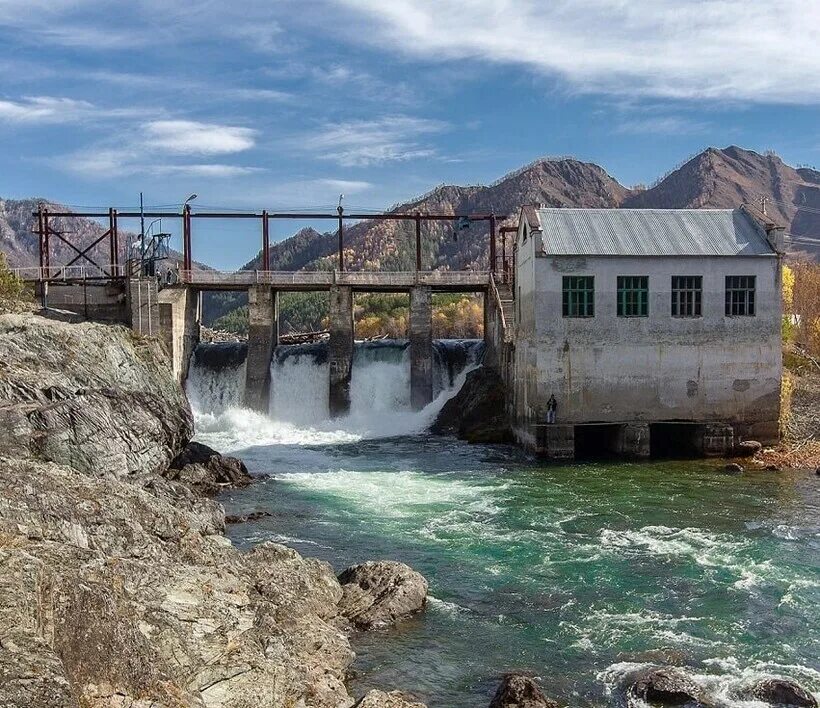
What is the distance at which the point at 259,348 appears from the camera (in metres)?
50.3

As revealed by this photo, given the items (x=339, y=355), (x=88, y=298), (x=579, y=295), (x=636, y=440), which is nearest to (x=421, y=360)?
(x=339, y=355)

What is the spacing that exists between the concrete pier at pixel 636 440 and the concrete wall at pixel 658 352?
0.39 metres

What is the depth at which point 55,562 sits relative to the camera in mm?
12133

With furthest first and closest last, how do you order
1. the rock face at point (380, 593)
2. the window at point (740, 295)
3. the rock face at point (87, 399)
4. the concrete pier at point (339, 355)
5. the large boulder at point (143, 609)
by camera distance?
1. the concrete pier at point (339, 355)
2. the window at point (740, 295)
3. the rock face at point (87, 399)
4. the rock face at point (380, 593)
5. the large boulder at point (143, 609)

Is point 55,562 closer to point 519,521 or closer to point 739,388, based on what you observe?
point 519,521

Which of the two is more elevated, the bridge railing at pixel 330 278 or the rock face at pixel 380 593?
the bridge railing at pixel 330 278

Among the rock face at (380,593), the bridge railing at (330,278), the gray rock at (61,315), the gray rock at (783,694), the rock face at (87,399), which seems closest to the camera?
the gray rock at (783,694)

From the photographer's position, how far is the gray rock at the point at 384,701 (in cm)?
1270

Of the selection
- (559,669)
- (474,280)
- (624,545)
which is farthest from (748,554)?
(474,280)

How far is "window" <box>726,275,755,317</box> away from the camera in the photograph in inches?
1470

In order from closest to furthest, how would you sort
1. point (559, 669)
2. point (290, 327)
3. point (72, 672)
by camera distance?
point (72, 672)
point (559, 669)
point (290, 327)

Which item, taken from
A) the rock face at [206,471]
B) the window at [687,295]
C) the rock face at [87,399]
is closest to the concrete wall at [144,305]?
the rock face at [87,399]

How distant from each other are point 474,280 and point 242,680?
136ft

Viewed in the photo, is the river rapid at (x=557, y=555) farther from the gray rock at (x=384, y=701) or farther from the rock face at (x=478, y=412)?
the rock face at (x=478, y=412)
